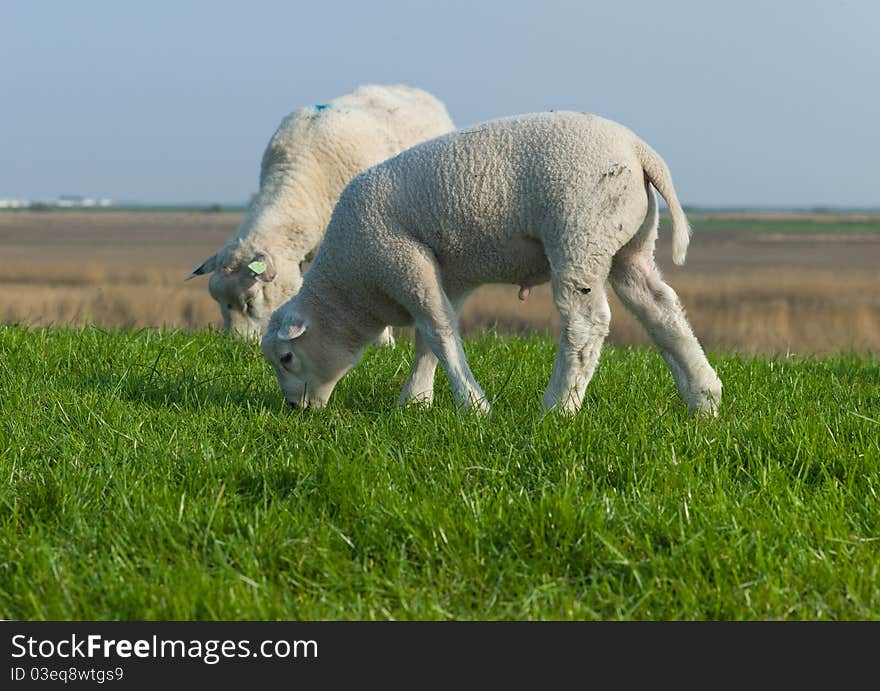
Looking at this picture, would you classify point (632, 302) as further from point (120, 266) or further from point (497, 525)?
point (120, 266)

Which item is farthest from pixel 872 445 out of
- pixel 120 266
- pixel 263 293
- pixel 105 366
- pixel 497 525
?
pixel 120 266

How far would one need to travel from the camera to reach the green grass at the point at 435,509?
3.05m

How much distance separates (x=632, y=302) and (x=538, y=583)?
216 cm

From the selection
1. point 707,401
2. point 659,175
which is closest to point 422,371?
point 707,401

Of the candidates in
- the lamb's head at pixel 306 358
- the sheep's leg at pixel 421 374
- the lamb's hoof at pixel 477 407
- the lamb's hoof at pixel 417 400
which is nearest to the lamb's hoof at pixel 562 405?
the lamb's hoof at pixel 477 407

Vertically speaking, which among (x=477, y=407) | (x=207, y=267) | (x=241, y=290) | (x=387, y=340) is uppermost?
(x=477, y=407)

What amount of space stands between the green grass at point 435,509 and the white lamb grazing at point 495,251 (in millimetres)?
244

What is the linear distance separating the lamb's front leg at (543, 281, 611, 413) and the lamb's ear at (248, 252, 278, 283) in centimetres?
335

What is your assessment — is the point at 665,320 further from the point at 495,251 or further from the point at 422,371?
the point at 422,371

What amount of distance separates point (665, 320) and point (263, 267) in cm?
350

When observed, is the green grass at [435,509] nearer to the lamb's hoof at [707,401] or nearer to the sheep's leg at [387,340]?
the lamb's hoof at [707,401]

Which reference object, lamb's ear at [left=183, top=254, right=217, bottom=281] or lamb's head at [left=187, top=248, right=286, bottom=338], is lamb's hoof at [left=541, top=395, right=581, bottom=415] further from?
lamb's ear at [left=183, top=254, right=217, bottom=281]

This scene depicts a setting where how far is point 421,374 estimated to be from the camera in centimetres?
539

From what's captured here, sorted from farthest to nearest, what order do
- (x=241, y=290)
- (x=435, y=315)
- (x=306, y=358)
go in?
(x=241, y=290) → (x=306, y=358) → (x=435, y=315)
